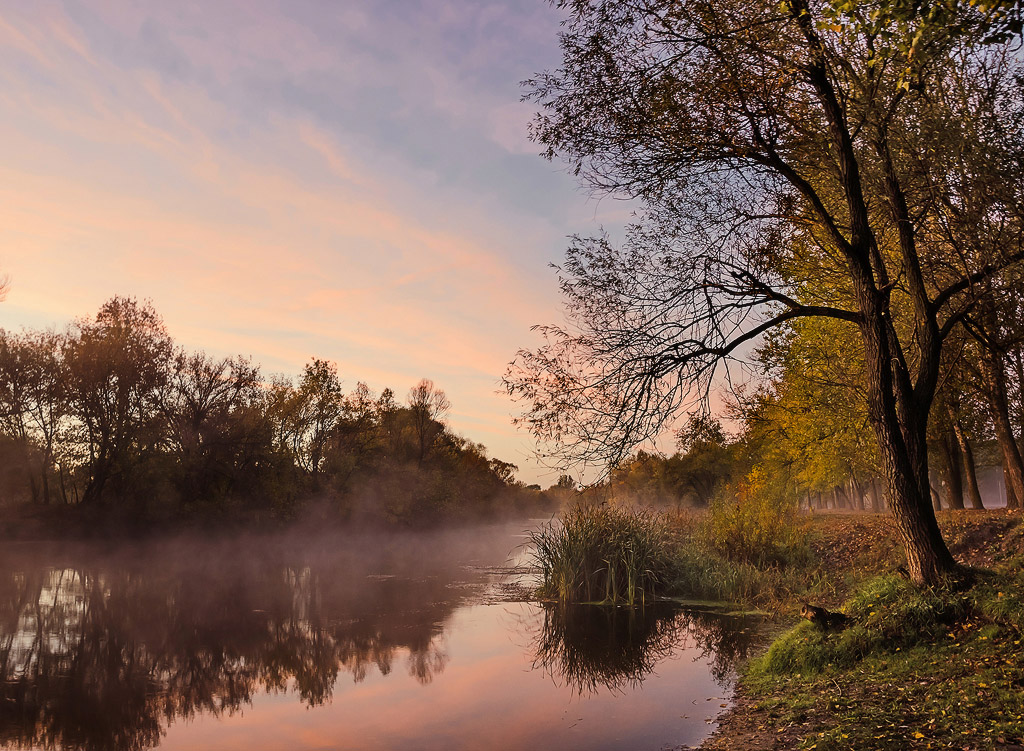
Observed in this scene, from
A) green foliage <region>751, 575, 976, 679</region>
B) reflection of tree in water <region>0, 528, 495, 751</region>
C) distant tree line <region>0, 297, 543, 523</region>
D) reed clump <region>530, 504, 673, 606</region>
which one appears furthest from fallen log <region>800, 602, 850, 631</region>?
distant tree line <region>0, 297, 543, 523</region>

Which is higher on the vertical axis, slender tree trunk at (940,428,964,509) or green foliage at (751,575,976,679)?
slender tree trunk at (940,428,964,509)

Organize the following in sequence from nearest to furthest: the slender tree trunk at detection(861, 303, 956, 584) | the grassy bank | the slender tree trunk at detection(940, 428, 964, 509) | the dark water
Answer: the grassy bank
the dark water
the slender tree trunk at detection(861, 303, 956, 584)
the slender tree trunk at detection(940, 428, 964, 509)

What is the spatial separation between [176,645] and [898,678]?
10797 millimetres

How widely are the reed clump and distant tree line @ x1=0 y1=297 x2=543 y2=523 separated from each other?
2983 cm

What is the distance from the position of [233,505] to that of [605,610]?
107ft

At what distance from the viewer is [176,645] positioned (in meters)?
11.8

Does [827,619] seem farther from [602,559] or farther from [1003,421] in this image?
[1003,421]

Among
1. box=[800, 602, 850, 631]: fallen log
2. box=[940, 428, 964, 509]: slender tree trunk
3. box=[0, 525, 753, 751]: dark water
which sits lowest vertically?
box=[0, 525, 753, 751]: dark water

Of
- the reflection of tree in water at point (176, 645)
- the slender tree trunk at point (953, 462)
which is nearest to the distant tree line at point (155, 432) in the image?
the reflection of tree in water at point (176, 645)

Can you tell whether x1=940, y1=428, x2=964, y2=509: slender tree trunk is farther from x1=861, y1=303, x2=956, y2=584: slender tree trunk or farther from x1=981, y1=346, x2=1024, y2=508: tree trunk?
x1=861, y1=303, x2=956, y2=584: slender tree trunk

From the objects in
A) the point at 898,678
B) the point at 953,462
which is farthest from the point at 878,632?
the point at 953,462

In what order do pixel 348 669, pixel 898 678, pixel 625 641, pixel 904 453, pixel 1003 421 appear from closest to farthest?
pixel 898 678, pixel 904 453, pixel 348 669, pixel 625 641, pixel 1003 421

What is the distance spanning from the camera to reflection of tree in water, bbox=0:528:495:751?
8047 millimetres

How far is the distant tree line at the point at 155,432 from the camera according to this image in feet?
120
